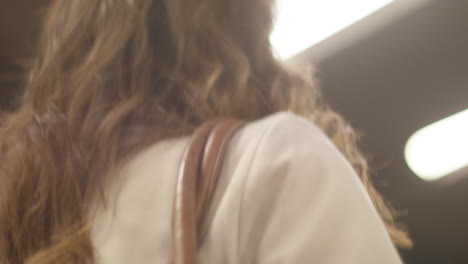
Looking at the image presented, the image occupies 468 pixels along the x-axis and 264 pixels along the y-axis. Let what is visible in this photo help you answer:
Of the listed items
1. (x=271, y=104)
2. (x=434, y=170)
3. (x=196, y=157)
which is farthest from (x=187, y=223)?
(x=434, y=170)

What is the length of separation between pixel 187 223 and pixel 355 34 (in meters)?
1.03

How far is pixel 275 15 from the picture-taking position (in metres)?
0.45

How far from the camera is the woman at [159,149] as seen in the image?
0.24m

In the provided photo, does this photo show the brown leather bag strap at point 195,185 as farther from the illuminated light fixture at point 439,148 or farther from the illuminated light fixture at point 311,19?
the illuminated light fixture at point 439,148

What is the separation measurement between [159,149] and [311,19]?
0.66m

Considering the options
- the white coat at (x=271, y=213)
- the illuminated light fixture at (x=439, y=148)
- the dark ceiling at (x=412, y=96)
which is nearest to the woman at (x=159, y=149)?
the white coat at (x=271, y=213)

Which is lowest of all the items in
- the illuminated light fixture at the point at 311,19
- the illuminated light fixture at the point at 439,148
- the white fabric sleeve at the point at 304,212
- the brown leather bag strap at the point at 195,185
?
the illuminated light fixture at the point at 439,148

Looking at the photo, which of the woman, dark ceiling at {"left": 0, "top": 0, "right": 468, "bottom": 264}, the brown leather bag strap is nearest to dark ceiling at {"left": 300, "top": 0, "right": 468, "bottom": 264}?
dark ceiling at {"left": 0, "top": 0, "right": 468, "bottom": 264}

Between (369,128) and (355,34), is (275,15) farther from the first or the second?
(369,128)

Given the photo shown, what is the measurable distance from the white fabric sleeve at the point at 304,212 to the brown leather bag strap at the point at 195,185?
0.08 ft

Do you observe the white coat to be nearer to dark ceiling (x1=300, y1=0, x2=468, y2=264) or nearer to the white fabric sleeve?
the white fabric sleeve

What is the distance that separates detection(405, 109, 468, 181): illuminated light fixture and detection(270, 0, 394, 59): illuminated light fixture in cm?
54

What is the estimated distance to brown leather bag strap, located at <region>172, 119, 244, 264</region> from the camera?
0.23 m

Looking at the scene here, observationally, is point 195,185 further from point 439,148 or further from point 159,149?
point 439,148
